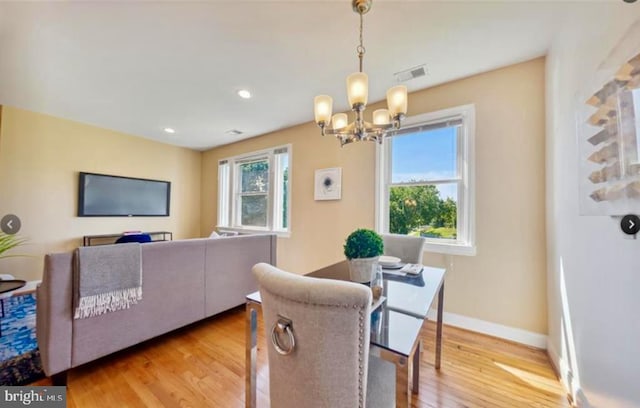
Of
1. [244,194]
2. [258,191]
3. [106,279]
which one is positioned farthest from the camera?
[244,194]

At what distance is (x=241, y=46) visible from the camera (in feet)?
6.70

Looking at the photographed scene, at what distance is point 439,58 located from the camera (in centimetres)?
216

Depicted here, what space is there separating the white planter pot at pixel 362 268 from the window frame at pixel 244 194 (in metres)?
2.67

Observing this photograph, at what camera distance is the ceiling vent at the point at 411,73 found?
7.57 feet

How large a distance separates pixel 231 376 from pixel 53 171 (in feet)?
13.8

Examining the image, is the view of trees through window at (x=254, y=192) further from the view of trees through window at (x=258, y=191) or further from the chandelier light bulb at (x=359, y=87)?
the chandelier light bulb at (x=359, y=87)

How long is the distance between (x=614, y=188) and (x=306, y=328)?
53.9 inches

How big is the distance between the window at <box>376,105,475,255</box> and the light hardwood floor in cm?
91

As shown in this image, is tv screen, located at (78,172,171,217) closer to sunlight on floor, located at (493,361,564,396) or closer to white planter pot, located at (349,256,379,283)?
white planter pot, located at (349,256,379,283)

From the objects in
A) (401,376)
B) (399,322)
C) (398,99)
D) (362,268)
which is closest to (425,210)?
(398,99)

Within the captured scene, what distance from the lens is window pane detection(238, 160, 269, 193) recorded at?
14.6 ft

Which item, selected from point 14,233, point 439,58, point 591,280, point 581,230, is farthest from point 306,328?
point 14,233

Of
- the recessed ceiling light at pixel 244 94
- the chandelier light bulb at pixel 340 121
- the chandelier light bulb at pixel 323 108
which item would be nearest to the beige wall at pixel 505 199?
the chandelier light bulb at pixel 340 121

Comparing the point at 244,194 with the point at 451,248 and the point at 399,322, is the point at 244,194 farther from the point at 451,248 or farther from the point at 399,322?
the point at 399,322
